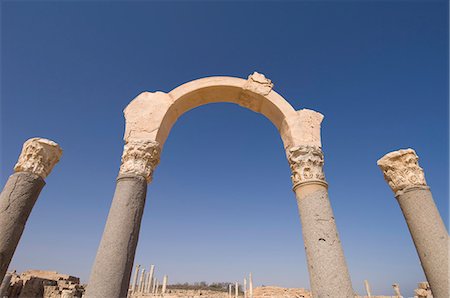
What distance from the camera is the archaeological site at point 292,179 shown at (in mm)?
4301

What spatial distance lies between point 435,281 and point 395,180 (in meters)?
2.02

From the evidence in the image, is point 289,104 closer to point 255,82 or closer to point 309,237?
point 255,82

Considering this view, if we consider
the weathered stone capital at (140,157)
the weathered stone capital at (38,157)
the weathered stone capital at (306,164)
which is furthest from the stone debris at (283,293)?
the weathered stone capital at (38,157)

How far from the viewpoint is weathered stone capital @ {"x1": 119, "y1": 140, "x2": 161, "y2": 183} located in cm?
529

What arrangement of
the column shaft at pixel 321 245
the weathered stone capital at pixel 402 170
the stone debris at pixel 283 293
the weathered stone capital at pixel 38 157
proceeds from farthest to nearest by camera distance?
the stone debris at pixel 283 293 < the weathered stone capital at pixel 402 170 < the weathered stone capital at pixel 38 157 < the column shaft at pixel 321 245

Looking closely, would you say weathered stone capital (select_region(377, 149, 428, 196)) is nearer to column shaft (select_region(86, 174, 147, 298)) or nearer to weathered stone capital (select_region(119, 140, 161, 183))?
weathered stone capital (select_region(119, 140, 161, 183))

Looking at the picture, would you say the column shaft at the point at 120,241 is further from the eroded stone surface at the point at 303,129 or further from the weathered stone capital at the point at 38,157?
the eroded stone surface at the point at 303,129

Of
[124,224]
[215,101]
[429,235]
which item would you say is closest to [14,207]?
[124,224]

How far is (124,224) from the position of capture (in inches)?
178

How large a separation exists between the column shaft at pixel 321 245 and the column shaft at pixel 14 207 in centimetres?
521

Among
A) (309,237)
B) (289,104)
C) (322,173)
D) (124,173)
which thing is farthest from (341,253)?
(124,173)

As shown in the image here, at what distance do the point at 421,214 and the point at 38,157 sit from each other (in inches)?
308

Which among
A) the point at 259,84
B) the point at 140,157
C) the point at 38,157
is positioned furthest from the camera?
the point at 259,84

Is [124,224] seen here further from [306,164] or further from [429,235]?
[429,235]
